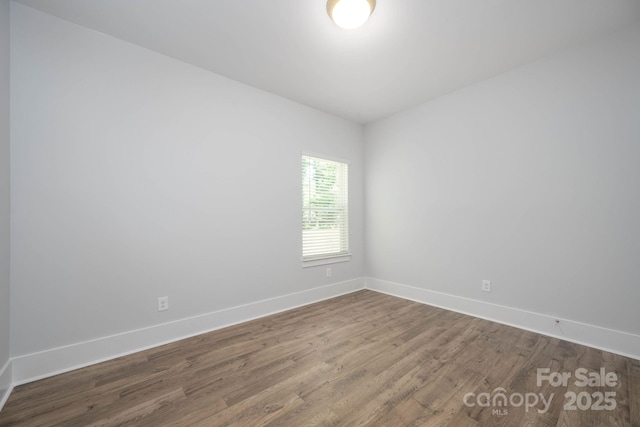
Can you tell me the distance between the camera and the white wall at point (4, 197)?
165 centimetres

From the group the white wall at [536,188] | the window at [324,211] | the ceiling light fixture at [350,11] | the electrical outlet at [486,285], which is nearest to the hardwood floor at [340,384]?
the electrical outlet at [486,285]

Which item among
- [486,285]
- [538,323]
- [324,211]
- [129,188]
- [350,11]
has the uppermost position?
[350,11]

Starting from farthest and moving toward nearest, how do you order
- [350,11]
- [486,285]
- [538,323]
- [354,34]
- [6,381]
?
[486,285], [538,323], [354,34], [350,11], [6,381]

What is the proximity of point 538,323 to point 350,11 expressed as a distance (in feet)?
10.8

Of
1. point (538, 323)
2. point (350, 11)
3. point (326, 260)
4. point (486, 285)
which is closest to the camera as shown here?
point (350, 11)

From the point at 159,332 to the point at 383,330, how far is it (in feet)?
7.10

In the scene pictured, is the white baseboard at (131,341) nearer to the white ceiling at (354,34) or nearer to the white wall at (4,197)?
the white wall at (4,197)

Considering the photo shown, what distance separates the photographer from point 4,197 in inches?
67.1

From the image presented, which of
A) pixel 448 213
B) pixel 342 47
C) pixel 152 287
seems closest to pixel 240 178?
pixel 152 287

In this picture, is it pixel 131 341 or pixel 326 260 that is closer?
pixel 131 341

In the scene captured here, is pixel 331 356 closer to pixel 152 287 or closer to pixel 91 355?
pixel 152 287

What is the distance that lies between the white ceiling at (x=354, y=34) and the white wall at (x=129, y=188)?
0.93 feet

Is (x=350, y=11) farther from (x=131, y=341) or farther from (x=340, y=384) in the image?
(x=131, y=341)

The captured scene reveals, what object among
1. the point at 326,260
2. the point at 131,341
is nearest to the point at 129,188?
the point at 131,341
